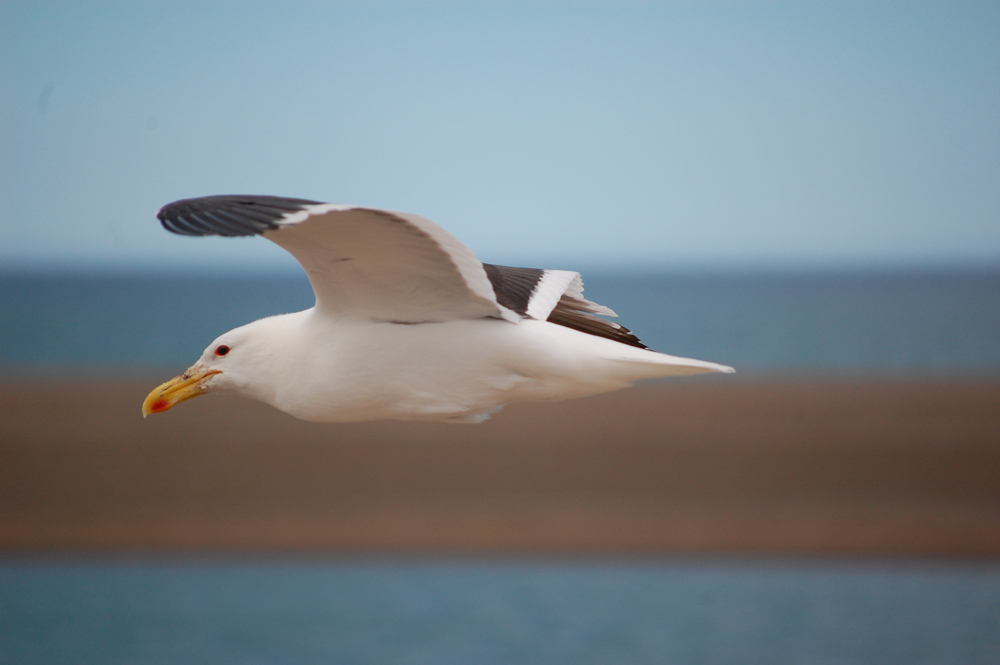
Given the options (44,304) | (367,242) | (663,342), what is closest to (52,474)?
(367,242)

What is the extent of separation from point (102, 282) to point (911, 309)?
97.1 feet

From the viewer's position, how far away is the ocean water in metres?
16.5

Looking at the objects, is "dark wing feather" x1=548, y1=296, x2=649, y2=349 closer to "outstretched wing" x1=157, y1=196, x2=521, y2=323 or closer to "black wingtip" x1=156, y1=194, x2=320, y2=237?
"outstretched wing" x1=157, y1=196, x2=521, y2=323

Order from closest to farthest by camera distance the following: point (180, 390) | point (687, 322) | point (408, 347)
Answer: point (408, 347) < point (180, 390) < point (687, 322)

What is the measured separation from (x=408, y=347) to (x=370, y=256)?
0.18 metres

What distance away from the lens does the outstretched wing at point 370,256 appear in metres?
1.24

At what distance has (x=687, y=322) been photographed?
21.2 metres

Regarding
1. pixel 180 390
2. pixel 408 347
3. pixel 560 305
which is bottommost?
pixel 180 390

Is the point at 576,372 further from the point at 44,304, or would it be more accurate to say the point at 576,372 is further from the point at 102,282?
the point at 102,282

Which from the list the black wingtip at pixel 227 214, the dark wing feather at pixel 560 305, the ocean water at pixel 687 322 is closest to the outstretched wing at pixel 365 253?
the black wingtip at pixel 227 214

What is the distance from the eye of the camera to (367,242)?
140 cm

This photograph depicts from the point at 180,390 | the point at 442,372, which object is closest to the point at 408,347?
the point at 442,372

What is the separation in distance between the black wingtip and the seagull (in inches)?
4.5

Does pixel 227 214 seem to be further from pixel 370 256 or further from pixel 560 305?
pixel 560 305
